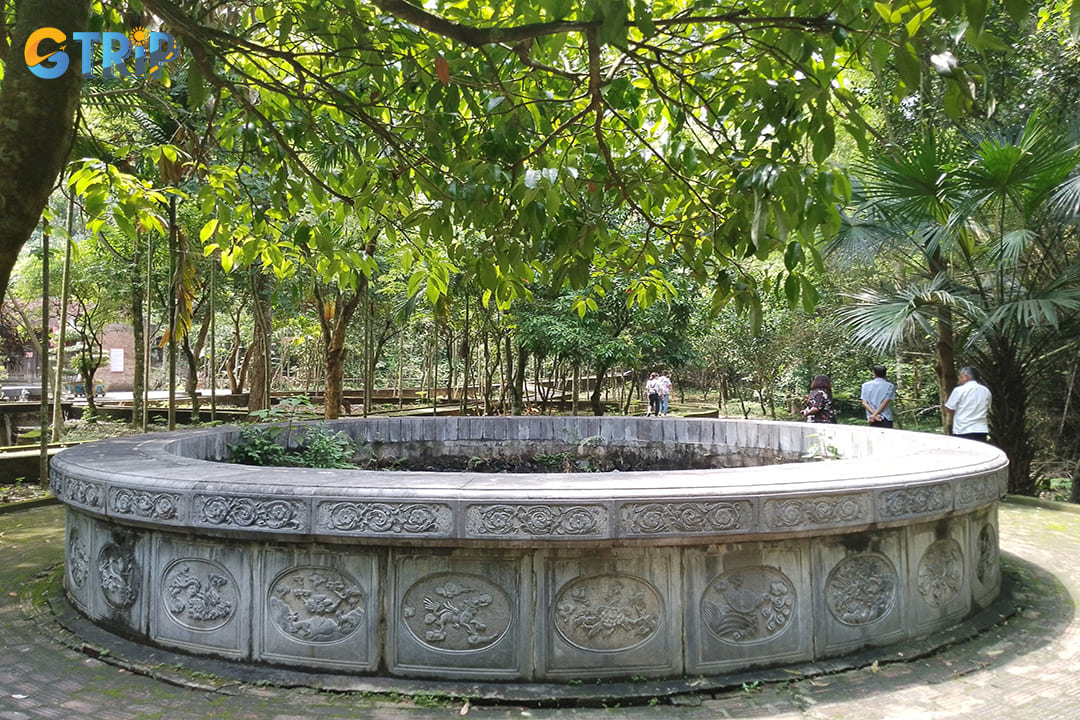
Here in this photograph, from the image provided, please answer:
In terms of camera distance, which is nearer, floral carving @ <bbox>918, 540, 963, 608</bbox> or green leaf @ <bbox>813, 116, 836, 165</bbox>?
green leaf @ <bbox>813, 116, 836, 165</bbox>

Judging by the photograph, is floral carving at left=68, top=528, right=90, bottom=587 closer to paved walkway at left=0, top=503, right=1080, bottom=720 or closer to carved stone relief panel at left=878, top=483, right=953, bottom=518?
paved walkway at left=0, top=503, right=1080, bottom=720

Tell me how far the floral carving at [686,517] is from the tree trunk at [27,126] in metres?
2.45

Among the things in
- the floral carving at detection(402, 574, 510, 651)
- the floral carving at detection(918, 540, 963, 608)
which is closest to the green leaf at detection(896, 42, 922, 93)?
the floral carving at detection(402, 574, 510, 651)

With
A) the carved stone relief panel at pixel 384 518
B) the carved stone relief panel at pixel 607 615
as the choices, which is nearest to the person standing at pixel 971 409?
the carved stone relief panel at pixel 607 615

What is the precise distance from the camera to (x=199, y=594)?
3.61 m

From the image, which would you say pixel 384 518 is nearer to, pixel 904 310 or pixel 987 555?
pixel 987 555

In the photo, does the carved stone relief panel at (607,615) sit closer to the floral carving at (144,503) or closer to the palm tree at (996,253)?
the floral carving at (144,503)

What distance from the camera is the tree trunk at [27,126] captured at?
77.7 inches

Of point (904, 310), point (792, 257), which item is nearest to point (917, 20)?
point (792, 257)

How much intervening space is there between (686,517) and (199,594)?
8.00 ft

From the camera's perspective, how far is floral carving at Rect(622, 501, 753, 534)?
3264 mm

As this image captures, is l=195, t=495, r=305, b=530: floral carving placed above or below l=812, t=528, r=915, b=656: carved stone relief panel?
above

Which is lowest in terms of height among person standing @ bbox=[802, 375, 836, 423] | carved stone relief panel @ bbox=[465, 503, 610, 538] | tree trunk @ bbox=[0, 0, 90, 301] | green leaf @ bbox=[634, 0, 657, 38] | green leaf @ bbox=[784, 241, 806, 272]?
carved stone relief panel @ bbox=[465, 503, 610, 538]

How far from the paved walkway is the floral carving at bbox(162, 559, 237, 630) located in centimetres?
21
